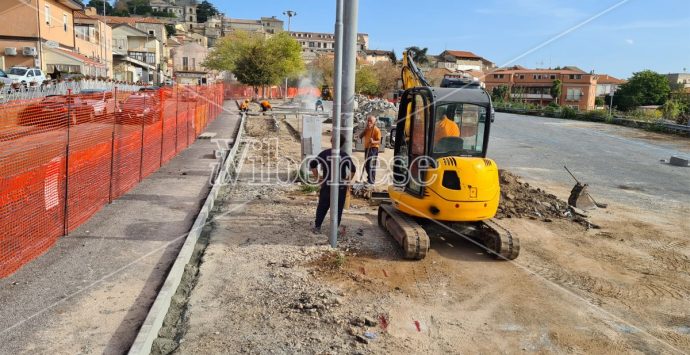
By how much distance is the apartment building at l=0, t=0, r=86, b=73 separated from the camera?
35375 millimetres

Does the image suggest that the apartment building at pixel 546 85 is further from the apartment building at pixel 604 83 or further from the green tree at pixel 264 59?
the green tree at pixel 264 59

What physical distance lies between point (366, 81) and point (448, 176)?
56.2 metres

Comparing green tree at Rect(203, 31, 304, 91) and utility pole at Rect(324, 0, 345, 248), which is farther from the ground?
green tree at Rect(203, 31, 304, 91)

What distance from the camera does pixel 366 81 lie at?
62.5 meters

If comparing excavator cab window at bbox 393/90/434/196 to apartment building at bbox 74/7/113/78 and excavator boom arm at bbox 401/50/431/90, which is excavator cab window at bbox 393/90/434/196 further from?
apartment building at bbox 74/7/113/78

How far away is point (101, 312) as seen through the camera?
534 cm

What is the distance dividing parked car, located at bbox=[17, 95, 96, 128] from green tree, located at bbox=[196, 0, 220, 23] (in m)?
180

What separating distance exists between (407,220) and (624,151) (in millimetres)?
20203

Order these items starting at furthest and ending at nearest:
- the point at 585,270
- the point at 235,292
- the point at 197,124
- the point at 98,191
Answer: the point at 197,124 → the point at 98,191 → the point at 585,270 → the point at 235,292

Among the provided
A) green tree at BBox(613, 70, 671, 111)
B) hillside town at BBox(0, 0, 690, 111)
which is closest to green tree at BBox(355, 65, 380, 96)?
hillside town at BBox(0, 0, 690, 111)

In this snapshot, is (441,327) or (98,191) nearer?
(441,327)

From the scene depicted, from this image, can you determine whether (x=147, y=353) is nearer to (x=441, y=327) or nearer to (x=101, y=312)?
(x=101, y=312)

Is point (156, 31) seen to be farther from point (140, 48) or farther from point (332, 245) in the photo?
point (332, 245)

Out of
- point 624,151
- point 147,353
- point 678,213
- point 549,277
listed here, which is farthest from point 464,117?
point 624,151
